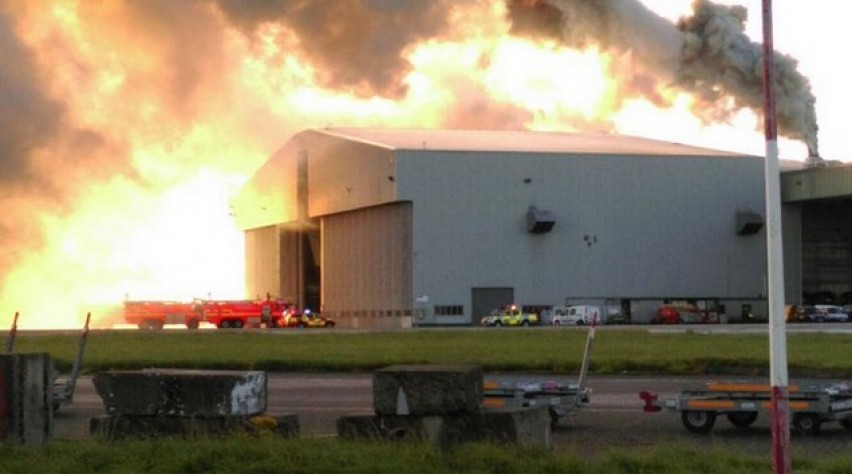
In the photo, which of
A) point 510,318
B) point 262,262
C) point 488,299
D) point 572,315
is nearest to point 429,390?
point 510,318

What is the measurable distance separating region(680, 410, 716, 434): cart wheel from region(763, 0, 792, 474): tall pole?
779 cm

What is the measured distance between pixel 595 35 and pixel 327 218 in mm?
22296

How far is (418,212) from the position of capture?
80.6 m

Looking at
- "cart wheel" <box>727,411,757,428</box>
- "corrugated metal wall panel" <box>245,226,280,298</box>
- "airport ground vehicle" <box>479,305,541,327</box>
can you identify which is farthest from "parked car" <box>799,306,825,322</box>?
"cart wheel" <box>727,411,757,428</box>

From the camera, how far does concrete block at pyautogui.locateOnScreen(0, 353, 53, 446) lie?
14.0 m

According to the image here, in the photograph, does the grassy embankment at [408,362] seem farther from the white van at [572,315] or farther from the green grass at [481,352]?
the white van at [572,315]

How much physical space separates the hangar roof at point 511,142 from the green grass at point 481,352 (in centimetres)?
2801

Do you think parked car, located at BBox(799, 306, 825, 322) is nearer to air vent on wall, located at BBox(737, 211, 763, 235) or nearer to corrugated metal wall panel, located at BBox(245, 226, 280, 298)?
air vent on wall, located at BBox(737, 211, 763, 235)

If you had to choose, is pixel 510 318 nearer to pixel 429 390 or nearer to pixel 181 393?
pixel 181 393

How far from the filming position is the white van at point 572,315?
78188mm

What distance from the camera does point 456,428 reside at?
13.2 metres

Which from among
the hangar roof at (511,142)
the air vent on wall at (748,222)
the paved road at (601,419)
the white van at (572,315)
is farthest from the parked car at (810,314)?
the paved road at (601,419)

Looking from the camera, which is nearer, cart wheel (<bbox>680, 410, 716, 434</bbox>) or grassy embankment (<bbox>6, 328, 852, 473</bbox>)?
grassy embankment (<bbox>6, 328, 852, 473</bbox>)

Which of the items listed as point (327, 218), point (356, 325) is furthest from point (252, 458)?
point (327, 218)
